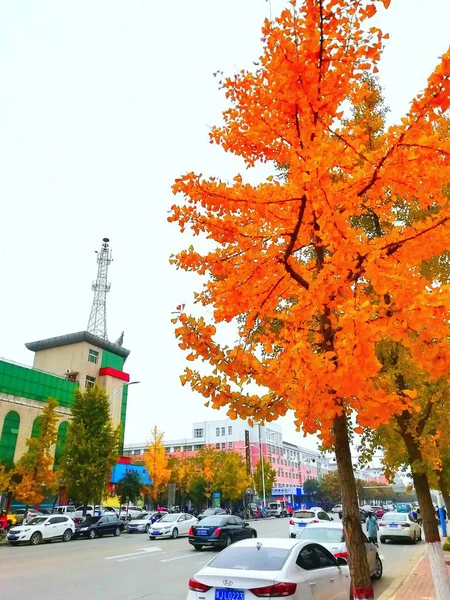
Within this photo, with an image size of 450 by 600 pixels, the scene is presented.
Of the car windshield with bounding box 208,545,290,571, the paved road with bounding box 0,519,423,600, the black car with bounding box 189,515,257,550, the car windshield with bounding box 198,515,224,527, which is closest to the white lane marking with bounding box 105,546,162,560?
the paved road with bounding box 0,519,423,600

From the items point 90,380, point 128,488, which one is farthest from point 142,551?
point 90,380

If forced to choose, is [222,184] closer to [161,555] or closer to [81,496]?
[161,555]

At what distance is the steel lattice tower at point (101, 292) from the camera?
5464 centimetres

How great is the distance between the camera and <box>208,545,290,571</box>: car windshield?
621 cm

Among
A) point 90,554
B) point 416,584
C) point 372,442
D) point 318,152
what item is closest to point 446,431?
point 372,442

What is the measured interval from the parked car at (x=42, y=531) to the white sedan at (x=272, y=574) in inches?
726

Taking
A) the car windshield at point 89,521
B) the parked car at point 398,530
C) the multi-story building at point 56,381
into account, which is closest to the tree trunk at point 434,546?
the parked car at point 398,530

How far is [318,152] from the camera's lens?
3.47 meters

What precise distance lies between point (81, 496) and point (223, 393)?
104 ft

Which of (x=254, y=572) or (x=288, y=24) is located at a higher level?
(x=288, y=24)

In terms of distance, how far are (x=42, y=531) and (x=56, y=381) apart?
21.6 m

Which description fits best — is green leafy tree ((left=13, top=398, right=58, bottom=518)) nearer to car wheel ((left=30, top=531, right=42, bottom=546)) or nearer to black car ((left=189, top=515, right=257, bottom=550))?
car wheel ((left=30, top=531, right=42, bottom=546))

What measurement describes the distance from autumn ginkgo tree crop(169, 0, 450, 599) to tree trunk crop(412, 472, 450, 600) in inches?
189

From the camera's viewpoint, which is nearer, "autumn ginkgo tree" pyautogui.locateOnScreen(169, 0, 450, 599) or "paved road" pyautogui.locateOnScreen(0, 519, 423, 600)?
"autumn ginkgo tree" pyautogui.locateOnScreen(169, 0, 450, 599)
